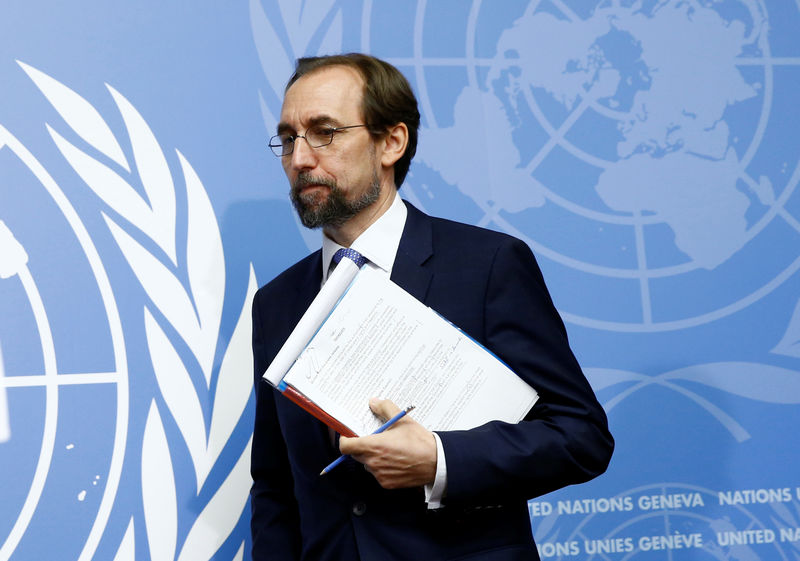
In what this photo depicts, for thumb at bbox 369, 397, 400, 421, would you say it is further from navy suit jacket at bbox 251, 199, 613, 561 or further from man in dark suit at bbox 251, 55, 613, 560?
navy suit jacket at bbox 251, 199, 613, 561

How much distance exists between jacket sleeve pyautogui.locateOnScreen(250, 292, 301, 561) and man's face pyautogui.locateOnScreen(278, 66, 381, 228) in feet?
1.03

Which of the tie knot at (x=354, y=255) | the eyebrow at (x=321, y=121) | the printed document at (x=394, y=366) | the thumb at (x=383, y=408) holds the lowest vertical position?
the thumb at (x=383, y=408)

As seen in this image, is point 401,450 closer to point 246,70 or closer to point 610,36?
point 246,70

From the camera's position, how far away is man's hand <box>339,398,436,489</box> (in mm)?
1577

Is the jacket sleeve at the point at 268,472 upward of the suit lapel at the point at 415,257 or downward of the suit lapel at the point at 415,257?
downward

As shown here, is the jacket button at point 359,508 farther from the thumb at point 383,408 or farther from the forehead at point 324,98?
the forehead at point 324,98

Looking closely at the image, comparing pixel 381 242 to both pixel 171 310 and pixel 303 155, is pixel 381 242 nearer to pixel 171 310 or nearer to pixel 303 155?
pixel 303 155

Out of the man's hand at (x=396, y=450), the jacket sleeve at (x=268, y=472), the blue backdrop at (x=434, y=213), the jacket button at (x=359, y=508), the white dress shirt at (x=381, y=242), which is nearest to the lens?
the man's hand at (x=396, y=450)

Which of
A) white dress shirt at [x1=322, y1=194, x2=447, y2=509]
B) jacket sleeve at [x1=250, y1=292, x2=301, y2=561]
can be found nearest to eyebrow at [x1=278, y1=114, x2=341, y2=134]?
white dress shirt at [x1=322, y1=194, x2=447, y2=509]

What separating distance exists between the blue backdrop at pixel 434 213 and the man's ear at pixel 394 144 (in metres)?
0.38

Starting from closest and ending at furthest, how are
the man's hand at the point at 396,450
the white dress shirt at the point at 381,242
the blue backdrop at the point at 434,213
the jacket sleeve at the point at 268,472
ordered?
1. the man's hand at the point at 396,450
2. the white dress shirt at the point at 381,242
3. the jacket sleeve at the point at 268,472
4. the blue backdrop at the point at 434,213

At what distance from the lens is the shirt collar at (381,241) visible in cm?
190

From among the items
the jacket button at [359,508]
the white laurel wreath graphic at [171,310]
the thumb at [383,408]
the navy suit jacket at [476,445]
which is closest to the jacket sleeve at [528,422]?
the navy suit jacket at [476,445]

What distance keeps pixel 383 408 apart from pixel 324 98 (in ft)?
2.47
